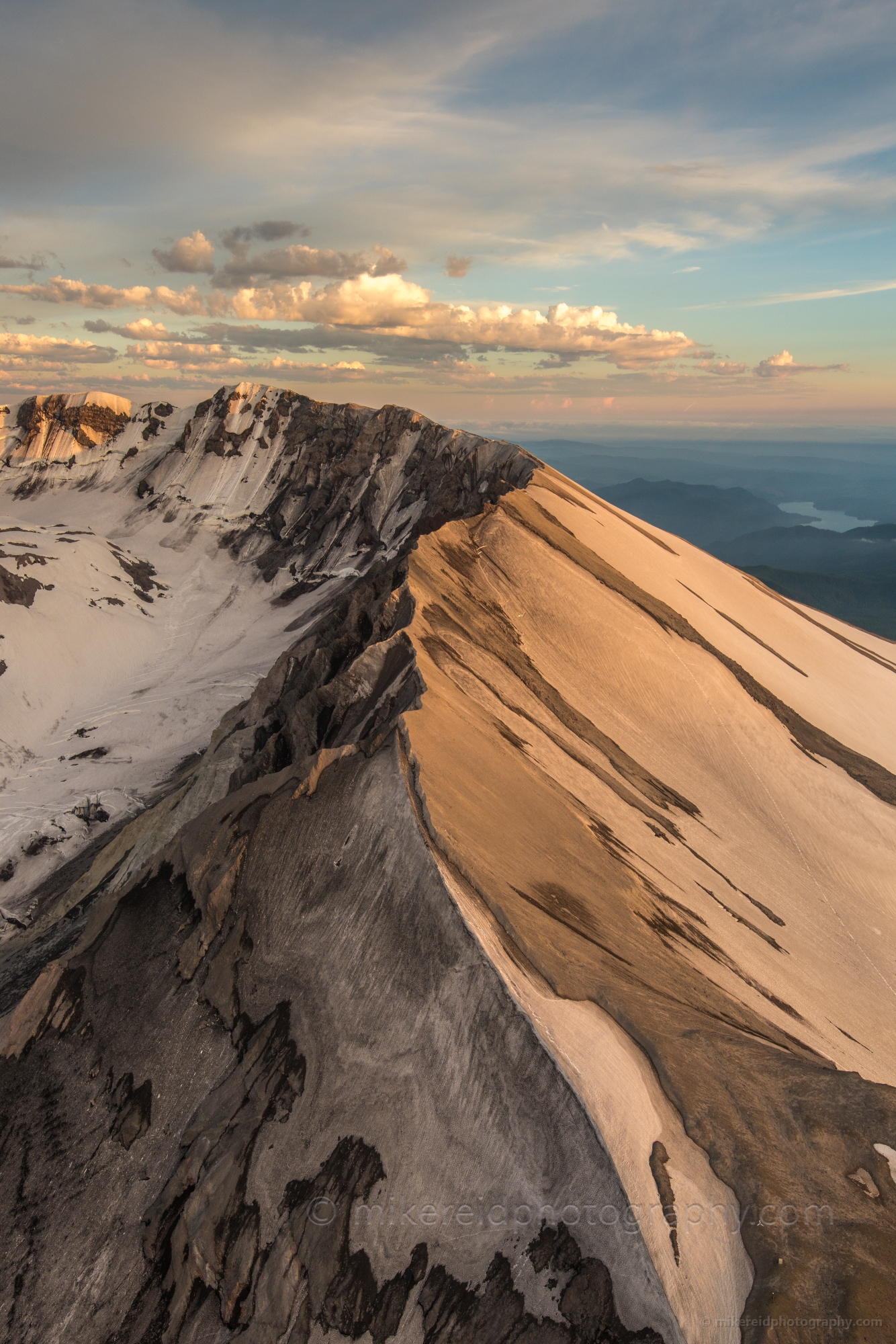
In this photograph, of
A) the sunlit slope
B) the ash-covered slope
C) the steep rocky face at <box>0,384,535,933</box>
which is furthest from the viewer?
the steep rocky face at <box>0,384,535,933</box>

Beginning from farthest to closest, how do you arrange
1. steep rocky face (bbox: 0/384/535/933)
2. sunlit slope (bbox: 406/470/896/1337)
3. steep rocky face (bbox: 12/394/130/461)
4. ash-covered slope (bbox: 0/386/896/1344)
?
steep rocky face (bbox: 12/394/130/461) < steep rocky face (bbox: 0/384/535/933) < sunlit slope (bbox: 406/470/896/1337) < ash-covered slope (bbox: 0/386/896/1344)

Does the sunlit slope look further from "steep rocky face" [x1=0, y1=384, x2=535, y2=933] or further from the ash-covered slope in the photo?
"steep rocky face" [x1=0, y1=384, x2=535, y2=933]

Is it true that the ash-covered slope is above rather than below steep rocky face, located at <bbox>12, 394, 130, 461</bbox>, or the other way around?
below

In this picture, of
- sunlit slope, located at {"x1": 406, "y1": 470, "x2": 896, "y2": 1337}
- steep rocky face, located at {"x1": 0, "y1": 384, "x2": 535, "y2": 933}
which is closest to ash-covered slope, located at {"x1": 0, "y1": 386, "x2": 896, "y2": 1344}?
sunlit slope, located at {"x1": 406, "y1": 470, "x2": 896, "y2": 1337}

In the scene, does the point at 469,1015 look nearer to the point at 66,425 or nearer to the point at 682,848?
the point at 682,848

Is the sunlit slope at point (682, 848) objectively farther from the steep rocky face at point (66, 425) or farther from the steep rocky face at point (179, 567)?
the steep rocky face at point (66, 425)
